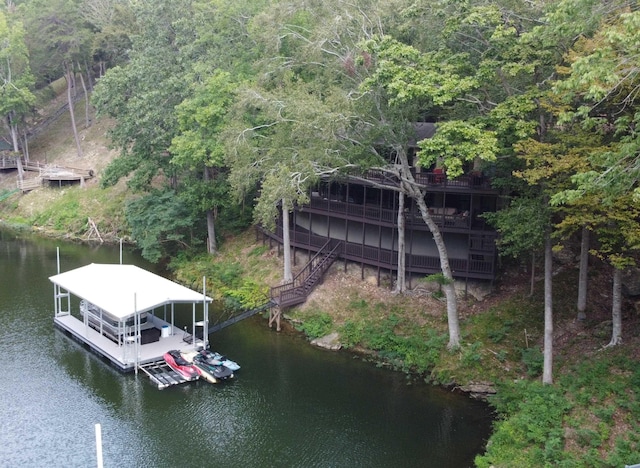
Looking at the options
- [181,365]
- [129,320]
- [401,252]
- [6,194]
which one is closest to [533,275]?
[401,252]

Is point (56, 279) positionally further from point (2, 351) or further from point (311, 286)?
point (311, 286)

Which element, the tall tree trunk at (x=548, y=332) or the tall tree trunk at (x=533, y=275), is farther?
the tall tree trunk at (x=533, y=275)

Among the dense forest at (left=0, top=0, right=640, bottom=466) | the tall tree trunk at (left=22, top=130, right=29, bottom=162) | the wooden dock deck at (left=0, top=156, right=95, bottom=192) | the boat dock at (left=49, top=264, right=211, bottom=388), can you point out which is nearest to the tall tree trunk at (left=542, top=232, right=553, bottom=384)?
the dense forest at (left=0, top=0, right=640, bottom=466)

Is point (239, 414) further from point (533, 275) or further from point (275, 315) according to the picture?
point (533, 275)

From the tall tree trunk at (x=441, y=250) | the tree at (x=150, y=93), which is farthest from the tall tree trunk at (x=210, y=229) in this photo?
the tall tree trunk at (x=441, y=250)

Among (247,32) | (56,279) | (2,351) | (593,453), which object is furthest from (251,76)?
(593,453)

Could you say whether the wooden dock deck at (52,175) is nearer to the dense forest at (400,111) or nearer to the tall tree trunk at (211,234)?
the dense forest at (400,111)
